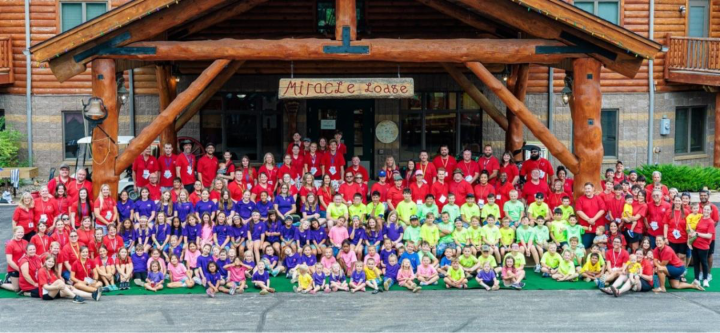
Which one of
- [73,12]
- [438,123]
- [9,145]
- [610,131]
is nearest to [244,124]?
[438,123]

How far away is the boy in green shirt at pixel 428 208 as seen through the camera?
47.5 ft

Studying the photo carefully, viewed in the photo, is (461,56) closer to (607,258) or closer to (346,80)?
(346,80)

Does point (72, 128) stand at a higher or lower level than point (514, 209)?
higher

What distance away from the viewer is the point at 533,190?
1536cm

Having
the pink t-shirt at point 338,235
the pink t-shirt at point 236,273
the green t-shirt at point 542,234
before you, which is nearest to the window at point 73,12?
the pink t-shirt at point 338,235

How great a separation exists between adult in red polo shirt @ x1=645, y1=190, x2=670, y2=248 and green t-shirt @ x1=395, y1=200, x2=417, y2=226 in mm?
3807

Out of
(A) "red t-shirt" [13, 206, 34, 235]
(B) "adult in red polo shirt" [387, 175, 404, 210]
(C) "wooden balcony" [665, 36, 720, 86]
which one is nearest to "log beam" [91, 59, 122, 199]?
(A) "red t-shirt" [13, 206, 34, 235]

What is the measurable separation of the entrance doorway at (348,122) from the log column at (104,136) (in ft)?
25.4

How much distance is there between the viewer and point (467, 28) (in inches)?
757

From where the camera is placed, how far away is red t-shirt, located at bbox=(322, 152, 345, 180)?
1677 cm

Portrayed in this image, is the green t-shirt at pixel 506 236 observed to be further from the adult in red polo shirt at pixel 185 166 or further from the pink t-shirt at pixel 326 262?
the adult in red polo shirt at pixel 185 166

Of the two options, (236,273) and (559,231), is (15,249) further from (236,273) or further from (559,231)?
(559,231)

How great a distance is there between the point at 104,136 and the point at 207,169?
8.06ft

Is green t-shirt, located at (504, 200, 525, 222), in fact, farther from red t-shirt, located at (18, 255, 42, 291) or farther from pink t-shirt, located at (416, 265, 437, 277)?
red t-shirt, located at (18, 255, 42, 291)
